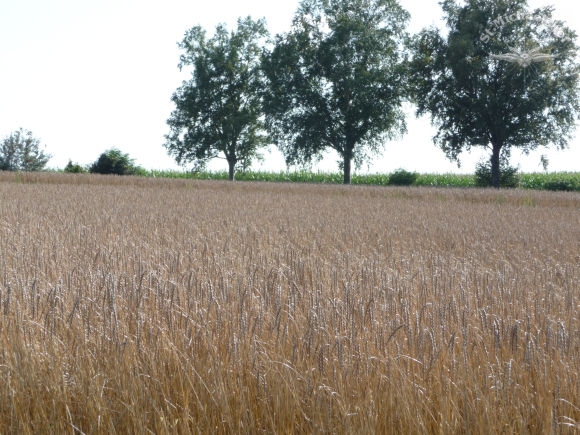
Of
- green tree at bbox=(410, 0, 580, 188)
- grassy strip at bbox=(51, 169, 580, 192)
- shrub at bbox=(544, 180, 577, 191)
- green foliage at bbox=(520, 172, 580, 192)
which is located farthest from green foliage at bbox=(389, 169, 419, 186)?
shrub at bbox=(544, 180, 577, 191)

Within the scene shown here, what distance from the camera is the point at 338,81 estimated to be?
107 ft

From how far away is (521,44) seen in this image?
30.4 m

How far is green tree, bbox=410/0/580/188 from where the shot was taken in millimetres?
29266

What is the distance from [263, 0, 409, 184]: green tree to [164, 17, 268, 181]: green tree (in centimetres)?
552

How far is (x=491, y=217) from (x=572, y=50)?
969 inches

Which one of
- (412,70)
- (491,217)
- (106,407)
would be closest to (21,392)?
(106,407)

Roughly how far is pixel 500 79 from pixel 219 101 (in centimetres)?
2036

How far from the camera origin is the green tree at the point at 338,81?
3275 centimetres

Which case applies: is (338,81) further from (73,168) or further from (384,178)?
(73,168)

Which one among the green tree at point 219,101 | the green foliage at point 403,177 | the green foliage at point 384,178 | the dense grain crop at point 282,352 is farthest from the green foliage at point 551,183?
the dense grain crop at point 282,352

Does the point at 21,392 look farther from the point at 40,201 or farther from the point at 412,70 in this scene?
the point at 412,70

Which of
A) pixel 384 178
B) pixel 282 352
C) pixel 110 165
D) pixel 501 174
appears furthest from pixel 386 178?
pixel 282 352

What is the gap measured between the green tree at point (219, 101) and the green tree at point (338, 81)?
552 cm

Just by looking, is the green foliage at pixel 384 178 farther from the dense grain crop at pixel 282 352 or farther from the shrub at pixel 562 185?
the dense grain crop at pixel 282 352
